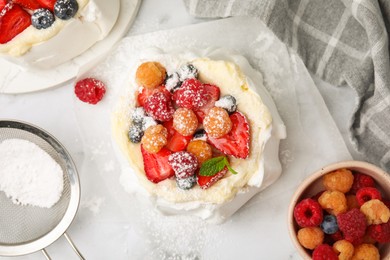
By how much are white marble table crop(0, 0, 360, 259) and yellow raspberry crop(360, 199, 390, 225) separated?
0.28 meters

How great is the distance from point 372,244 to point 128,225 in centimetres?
69

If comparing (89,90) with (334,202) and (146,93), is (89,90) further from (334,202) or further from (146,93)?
(334,202)

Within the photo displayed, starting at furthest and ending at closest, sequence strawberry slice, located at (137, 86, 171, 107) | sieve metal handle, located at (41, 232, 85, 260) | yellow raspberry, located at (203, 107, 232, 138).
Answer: sieve metal handle, located at (41, 232, 85, 260)
strawberry slice, located at (137, 86, 171, 107)
yellow raspberry, located at (203, 107, 232, 138)

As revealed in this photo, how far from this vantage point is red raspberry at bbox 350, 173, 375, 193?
6.06ft

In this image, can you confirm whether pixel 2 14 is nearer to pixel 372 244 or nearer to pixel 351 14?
pixel 351 14

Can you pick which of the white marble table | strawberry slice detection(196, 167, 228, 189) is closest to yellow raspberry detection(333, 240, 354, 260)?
the white marble table

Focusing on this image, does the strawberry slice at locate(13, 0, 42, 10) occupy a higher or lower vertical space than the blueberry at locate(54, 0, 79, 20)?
lower

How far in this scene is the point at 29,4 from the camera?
5.94ft

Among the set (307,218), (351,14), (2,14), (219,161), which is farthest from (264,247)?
(2,14)

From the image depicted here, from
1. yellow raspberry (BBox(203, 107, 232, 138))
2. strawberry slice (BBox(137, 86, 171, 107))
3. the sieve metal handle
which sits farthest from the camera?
the sieve metal handle

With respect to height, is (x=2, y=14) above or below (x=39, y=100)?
above

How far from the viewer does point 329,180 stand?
183cm

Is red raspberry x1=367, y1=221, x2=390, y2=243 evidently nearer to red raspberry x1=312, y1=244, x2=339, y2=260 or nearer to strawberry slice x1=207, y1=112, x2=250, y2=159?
red raspberry x1=312, y1=244, x2=339, y2=260

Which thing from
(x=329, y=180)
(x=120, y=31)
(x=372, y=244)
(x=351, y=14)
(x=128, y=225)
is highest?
(x=351, y=14)
